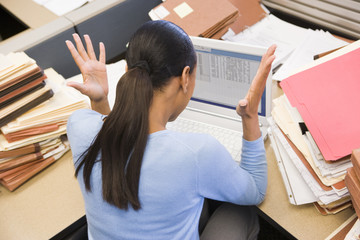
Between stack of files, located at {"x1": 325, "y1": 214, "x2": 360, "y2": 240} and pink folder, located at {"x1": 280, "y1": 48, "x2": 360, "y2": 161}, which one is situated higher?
pink folder, located at {"x1": 280, "y1": 48, "x2": 360, "y2": 161}

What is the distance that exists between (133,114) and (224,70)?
48 cm

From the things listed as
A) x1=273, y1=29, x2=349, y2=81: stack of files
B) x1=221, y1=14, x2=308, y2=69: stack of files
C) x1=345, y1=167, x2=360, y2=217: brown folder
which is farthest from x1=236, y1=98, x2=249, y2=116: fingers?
x1=221, y1=14, x2=308, y2=69: stack of files

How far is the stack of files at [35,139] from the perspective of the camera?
4.17ft

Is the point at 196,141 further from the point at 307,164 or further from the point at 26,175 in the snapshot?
the point at 26,175

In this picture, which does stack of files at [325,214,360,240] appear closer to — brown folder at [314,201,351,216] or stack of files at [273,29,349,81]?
brown folder at [314,201,351,216]

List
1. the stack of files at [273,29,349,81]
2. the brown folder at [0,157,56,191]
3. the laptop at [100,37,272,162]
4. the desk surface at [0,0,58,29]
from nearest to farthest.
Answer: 1. the laptop at [100,37,272,162]
2. the brown folder at [0,157,56,191]
3. the stack of files at [273,29,349,81]
4. the desk surface at [0,0,58,29]

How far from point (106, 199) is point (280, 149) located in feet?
2.03

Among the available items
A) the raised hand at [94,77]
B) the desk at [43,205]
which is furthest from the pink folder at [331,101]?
the desk at [43,205]

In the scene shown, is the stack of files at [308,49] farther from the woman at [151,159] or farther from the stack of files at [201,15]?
the woman at [151,159]

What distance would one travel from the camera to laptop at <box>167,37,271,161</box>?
1.18 m

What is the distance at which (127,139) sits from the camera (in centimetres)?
86

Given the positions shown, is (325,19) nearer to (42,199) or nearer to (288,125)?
(288,125)

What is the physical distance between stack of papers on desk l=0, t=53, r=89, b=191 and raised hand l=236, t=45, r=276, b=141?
2.10 ft

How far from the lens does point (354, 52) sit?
1.22 meters
